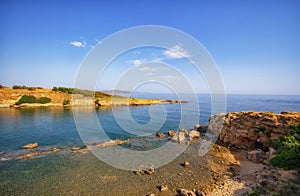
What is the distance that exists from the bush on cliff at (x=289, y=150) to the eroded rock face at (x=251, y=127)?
47.5 inches

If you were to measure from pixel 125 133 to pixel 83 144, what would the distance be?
876 centimetres

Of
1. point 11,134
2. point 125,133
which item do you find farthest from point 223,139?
point 11,134

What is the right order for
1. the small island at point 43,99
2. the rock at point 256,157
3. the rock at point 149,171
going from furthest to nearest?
the small island at point 43,99 < the rock at point 256,157 < the rock at point 149,171

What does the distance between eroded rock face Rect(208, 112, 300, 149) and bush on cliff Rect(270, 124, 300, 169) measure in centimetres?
121

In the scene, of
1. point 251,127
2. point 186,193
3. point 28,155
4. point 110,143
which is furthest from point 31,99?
point 251,127

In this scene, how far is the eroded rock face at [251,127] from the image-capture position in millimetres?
19953

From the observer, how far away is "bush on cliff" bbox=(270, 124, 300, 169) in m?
14.4

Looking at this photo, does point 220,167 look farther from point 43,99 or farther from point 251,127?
point 43,99

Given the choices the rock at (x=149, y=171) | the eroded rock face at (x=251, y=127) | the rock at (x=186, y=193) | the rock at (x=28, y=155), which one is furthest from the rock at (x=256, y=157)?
the rock at (x=28, y=155)

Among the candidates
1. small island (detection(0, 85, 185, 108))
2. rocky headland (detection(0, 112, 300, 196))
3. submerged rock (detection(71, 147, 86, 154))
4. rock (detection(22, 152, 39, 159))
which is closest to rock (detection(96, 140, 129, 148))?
rocky headland (detection(0, 112, 300, 196))

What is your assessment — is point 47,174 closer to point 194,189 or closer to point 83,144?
point 83,144

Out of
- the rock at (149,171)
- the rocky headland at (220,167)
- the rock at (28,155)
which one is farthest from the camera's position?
the rock at (28,155)

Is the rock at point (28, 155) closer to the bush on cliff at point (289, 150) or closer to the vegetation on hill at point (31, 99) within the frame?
the bush on cliff at point (289, 150)

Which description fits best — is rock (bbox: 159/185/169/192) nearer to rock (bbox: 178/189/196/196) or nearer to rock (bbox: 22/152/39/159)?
rock (bbox: 178/189/196/196)
